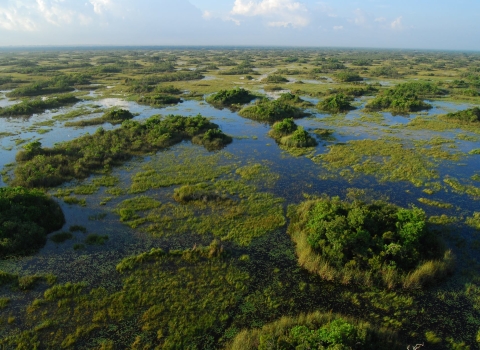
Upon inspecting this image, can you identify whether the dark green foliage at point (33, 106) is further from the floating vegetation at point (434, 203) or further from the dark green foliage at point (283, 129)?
the floating vegetation at point (434, 203)

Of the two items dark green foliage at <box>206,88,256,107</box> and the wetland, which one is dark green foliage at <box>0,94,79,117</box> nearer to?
the wetland

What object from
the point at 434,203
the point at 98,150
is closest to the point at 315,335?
the point at 434,203

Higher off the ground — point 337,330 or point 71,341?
point 337,330

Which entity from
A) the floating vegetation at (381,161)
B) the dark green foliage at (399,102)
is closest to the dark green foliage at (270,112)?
the floating vegetation at (381,161)

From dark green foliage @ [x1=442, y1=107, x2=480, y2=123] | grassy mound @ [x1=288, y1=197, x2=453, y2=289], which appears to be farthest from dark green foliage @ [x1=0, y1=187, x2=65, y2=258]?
dark green foliage @ [x1=442, y1=107, x2=480, y2=123]

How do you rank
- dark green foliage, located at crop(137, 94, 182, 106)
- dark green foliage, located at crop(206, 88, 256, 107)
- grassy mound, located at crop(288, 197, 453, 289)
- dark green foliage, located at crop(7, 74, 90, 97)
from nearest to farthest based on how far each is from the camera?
1. grassy mound, located at crop(288, 197, 453, 289)
2. dark green foliage, located at crop(137, 94, 182, 106)
3. dark green foliage, located at crop(206, 88, 256, 107)
4. dark green foliage, located at crop(7, 74, 90, 97)

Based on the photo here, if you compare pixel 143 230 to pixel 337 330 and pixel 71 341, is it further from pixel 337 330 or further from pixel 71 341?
pixel 337 330

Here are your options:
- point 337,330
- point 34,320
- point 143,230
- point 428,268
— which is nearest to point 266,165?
point 143,230
